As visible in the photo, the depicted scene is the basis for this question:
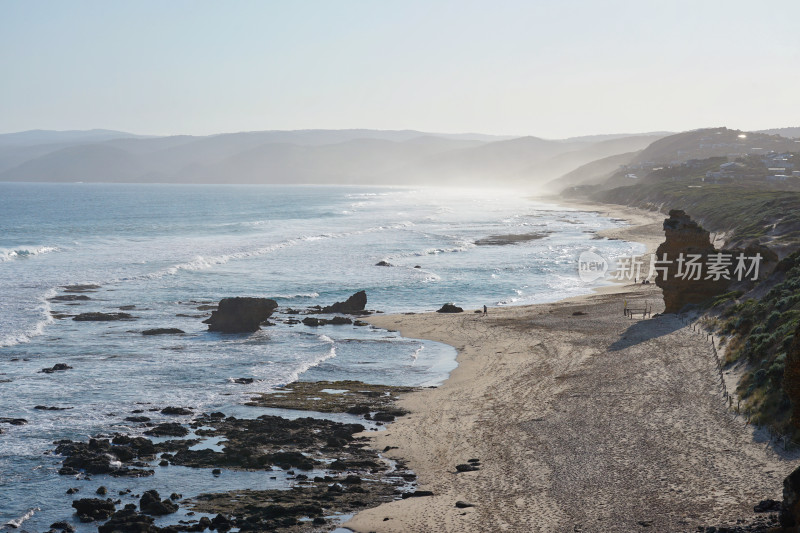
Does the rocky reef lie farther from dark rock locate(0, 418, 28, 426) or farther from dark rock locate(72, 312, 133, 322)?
dark rock locate(72, 312, 133, 322)

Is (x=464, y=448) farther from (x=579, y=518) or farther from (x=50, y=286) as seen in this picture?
(x=50, y=286)

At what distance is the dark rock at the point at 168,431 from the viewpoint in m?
22.4

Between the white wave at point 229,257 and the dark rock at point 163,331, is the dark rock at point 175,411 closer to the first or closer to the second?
the dark rock at point 163,331

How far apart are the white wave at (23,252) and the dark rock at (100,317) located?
2975cm

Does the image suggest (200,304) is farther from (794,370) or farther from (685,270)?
(794,370)

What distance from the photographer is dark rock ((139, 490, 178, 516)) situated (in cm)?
1702

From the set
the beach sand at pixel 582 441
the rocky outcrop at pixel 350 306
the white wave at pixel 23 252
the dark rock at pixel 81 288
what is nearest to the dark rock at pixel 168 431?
the beach sand at pixel 582 441

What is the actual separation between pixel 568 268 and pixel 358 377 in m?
36.0

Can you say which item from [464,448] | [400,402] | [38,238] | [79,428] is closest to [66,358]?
[79,428]

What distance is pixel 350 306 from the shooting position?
147ft

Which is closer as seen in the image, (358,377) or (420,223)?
(358,377)

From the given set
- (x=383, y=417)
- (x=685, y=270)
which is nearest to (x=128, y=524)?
(x=383, y=417)

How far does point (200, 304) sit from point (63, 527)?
102ft

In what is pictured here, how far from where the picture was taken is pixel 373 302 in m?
48.4
